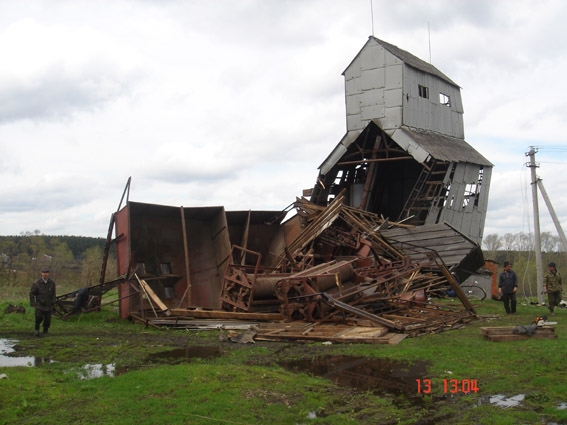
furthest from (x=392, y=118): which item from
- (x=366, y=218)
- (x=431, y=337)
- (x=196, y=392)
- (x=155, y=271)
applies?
(x=196, y=392)

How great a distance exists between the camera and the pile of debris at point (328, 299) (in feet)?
38.1

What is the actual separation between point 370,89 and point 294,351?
1840 centimetres

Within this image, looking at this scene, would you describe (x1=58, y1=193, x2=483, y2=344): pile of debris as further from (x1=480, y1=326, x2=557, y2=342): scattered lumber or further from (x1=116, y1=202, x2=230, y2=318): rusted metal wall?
(x1=480, y1=326, x2=557, y2=342): scattered lumber

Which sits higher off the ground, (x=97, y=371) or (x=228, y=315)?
(x=228, y=315)

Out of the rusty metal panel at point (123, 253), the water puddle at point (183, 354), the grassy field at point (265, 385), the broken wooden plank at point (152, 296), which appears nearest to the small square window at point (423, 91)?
the rusty metal panel at point (123, 253)

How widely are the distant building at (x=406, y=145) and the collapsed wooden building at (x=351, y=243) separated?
6 centimetres

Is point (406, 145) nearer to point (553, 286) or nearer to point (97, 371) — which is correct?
point (553, 286)

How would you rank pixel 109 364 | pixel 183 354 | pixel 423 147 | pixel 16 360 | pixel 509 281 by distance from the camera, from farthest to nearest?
pixel 423 147, pixel 509 281, pixel 183 354, pixel 16 360, pixel 109 364

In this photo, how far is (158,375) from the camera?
757 cm

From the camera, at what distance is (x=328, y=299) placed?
471 inches

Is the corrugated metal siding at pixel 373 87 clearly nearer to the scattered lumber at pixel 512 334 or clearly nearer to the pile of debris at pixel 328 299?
the pile of debris at pixel 328 299

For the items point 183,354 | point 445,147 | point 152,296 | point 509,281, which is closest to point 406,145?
point 445,147

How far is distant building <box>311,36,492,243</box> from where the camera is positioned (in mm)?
24094

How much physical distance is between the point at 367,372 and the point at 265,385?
174 cm
